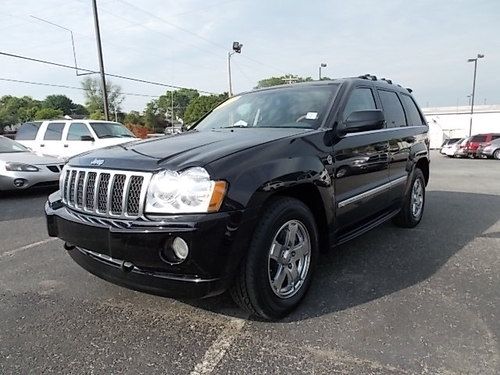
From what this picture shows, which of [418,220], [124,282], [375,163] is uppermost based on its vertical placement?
[375,163]

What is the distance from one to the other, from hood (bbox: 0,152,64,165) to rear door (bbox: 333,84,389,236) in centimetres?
691

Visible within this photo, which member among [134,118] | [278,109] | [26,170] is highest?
[278,109]

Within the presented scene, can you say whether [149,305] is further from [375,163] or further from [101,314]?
[375,163]

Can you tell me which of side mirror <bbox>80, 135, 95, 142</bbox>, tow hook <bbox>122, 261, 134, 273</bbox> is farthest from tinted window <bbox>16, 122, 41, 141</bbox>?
tow hook <bbox>122, 261, 134, 273</bbox>

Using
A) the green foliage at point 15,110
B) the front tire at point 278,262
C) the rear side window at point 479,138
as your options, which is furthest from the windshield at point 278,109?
the green foliage at point 15,110

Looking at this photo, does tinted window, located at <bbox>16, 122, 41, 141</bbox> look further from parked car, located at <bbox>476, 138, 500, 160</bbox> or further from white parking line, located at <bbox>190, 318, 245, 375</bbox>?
parked car, located at <bbox>476, 138, 500, 160</bbox>

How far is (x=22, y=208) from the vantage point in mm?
7094

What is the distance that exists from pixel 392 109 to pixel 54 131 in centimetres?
1042

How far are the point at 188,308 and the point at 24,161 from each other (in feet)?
22.2

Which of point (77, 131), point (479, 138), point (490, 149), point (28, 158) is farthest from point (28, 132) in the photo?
point (479, 138)

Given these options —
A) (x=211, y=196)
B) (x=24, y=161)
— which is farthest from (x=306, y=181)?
(x=24, y=161)

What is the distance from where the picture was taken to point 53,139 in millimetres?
12109

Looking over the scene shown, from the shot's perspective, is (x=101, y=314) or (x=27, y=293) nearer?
(x=101, y=314)

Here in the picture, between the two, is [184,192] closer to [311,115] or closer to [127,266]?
[127,266]
